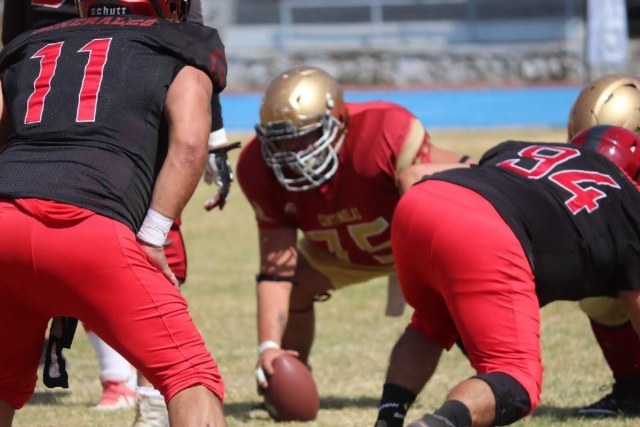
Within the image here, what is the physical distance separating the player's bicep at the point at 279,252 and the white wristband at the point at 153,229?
1676mm

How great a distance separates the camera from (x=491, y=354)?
309cm

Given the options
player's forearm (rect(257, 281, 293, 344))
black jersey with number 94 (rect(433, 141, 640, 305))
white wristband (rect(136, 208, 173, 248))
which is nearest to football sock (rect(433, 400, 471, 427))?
black jersey with number 94 (rect(433, 141, 640, 305))

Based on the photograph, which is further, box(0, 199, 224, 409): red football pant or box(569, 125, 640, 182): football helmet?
box(569, 125, 640, 182): football helmet

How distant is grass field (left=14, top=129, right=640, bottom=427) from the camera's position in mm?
4250

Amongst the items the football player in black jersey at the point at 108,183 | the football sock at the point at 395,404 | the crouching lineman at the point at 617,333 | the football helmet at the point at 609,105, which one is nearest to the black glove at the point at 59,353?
the football player in black jersey at the point at 108,183

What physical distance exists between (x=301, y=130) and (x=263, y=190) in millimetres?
359

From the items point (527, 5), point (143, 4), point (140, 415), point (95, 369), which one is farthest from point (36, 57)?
point (527, 5)

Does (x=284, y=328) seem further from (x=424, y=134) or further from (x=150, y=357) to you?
(x=150, y=357)

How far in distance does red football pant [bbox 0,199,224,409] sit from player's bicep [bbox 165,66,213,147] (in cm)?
31

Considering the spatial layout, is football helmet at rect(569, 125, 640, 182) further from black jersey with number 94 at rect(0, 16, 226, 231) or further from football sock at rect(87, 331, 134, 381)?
football sock at rect(87, 331, 134, 381)

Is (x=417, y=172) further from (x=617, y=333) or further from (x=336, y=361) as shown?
(x=336, y=361)

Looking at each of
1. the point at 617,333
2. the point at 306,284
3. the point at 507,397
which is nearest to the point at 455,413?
the point at 507,397

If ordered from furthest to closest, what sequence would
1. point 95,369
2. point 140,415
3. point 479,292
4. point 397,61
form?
1. point 397,61
2. point 95,369
3. point 140,415
4. point 479,292

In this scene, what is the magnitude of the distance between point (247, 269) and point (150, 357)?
17.5ft
